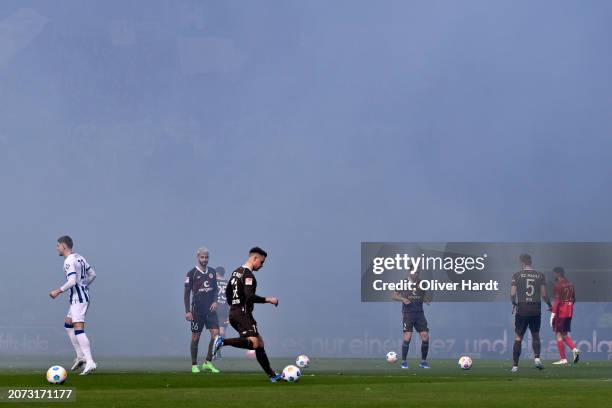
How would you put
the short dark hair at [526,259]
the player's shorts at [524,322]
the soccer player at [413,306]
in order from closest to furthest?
the short dark hair at [526,259] < the player's shorts at [524,322] < the soccer player at [413,306]

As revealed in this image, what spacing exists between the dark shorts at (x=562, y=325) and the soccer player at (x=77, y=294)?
14.7 meters

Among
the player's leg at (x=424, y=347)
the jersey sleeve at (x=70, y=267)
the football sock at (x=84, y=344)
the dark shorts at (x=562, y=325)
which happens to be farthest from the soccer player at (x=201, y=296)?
the dark shorts at (x=562, y=325)

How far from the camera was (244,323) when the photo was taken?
19859mm

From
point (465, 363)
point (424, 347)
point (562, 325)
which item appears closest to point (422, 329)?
point (424, 347)

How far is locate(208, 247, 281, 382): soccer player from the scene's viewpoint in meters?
19.6

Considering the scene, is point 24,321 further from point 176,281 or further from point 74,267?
point 74,267

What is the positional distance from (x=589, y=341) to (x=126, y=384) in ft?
98.6

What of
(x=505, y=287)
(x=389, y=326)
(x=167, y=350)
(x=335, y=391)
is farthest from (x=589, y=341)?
(x=335, y=391)

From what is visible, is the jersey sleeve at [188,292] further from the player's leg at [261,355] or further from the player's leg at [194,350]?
the player's leg at [261,355]

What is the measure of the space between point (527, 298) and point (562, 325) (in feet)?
17.0

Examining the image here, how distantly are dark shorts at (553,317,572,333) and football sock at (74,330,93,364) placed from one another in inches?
583

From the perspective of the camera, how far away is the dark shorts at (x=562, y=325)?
32.8 meters

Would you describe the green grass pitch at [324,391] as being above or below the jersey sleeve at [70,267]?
below

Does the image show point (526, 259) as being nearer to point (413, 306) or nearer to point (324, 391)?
point (413, 306)
